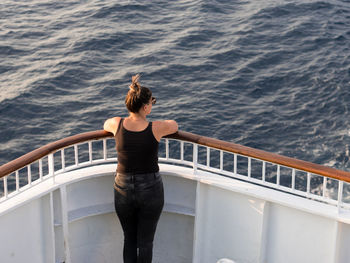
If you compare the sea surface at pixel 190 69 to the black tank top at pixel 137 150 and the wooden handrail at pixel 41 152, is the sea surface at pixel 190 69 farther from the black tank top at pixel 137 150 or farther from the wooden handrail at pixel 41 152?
the black tank top at pixel 137 150

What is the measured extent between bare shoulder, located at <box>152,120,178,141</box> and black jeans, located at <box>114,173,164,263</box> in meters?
0.31

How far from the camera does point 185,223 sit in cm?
510

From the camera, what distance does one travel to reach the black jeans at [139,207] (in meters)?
4.32

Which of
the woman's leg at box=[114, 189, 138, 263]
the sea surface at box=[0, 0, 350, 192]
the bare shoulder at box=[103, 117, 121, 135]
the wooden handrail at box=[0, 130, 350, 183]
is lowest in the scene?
the sea surface at box=[0, 0, 350, 192]

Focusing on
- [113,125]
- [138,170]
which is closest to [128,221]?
[138,170]

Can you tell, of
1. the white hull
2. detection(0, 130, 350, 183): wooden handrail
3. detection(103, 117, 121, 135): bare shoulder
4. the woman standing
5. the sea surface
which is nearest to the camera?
detection(0, 130, 350, 183): wooden handrail

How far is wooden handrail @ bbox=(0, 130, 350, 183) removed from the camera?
13.3ft

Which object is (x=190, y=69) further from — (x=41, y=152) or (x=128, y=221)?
(x=41, y=152)

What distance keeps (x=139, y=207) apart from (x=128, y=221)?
0.17m

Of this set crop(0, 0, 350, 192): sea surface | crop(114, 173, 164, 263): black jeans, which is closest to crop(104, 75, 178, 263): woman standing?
crop(114, 173, 164, 263): black jeans

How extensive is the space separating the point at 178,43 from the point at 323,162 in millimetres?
5603

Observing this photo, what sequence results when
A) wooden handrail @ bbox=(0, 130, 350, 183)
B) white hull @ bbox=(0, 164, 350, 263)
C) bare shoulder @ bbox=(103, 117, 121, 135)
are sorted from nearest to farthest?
wooden handrail @ bbox=(0, 130, 350, 183) → bare shoulder @ bbox=(103, 117, 121, 135) → white hull @ bbox=(0, 164, 350, 263)

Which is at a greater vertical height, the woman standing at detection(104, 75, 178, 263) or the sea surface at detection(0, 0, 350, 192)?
the woman standing at detection(104, 75, 178, 263)

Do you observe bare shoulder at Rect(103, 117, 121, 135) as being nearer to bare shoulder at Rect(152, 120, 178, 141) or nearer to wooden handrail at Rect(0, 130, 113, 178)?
wooden handrail at Rect(0, 130, 113, 178)
